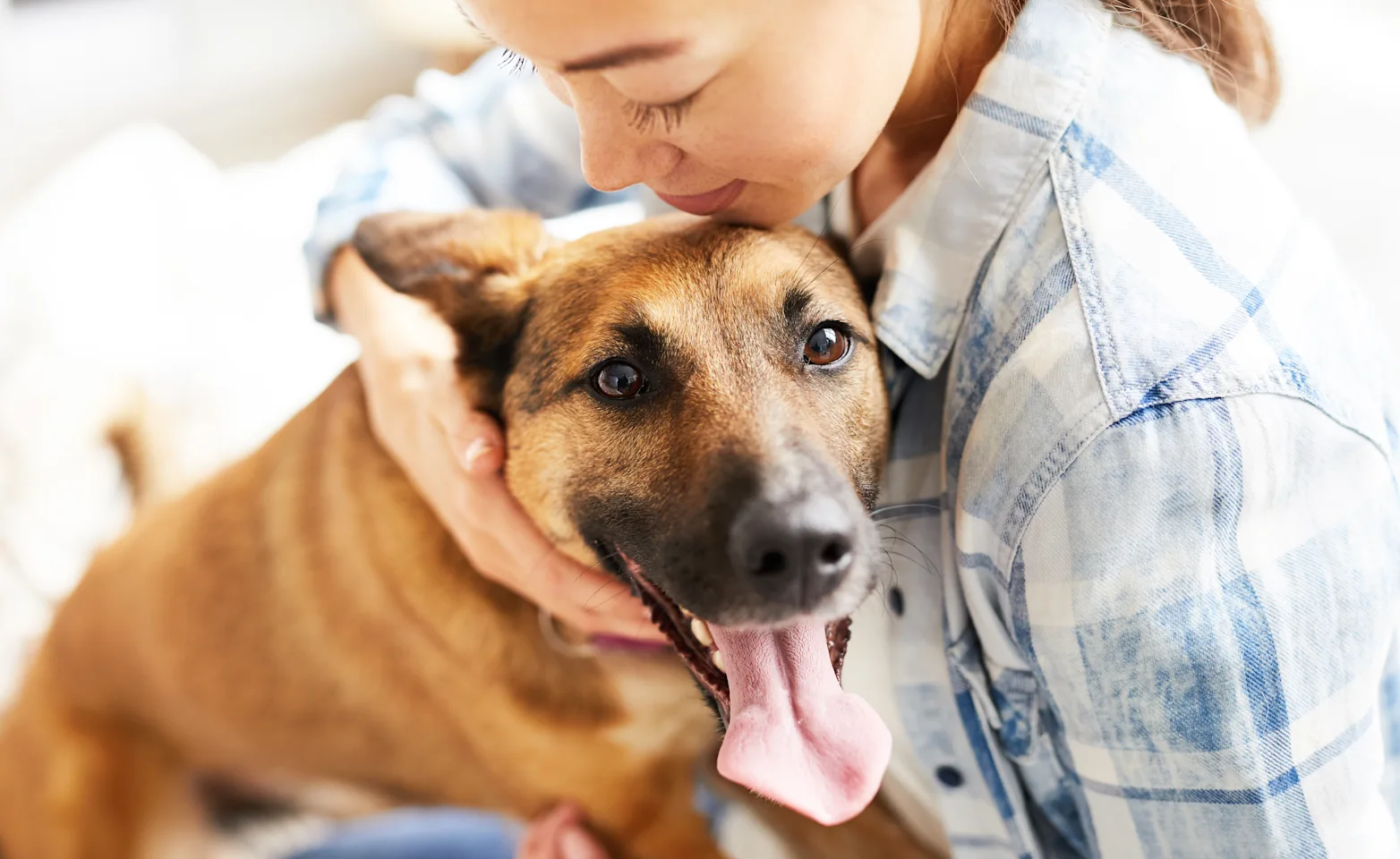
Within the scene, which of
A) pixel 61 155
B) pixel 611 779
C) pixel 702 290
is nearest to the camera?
pixel 702 290

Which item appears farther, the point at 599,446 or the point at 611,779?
the point at 611,779

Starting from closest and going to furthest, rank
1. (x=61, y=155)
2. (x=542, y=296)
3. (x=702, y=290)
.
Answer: (x=702, y=290) < (x=542, y=296) < (x=61, y=155)

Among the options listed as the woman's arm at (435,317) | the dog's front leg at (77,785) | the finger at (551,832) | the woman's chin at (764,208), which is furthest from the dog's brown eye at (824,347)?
the dog's front leg at (77,785)

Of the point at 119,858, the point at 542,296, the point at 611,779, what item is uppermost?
the point at 542,296

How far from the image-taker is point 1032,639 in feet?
3.27

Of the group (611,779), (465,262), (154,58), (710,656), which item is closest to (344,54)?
(154,58)

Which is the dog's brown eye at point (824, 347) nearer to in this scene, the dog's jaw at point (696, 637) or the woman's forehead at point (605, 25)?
the dog's jaw at point (696, 637)

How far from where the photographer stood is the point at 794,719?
1.02 m

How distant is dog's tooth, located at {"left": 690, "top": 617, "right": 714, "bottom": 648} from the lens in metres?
1.08

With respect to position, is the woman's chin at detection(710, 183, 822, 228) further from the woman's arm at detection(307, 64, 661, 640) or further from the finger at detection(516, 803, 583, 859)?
the finger at detection(516, 803, 583, 859)

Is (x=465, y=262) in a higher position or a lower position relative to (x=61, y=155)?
higher

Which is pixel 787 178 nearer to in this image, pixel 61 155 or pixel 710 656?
pixel 710 656

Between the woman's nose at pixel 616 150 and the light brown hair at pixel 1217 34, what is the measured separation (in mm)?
417

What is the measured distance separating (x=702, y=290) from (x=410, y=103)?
99cm
